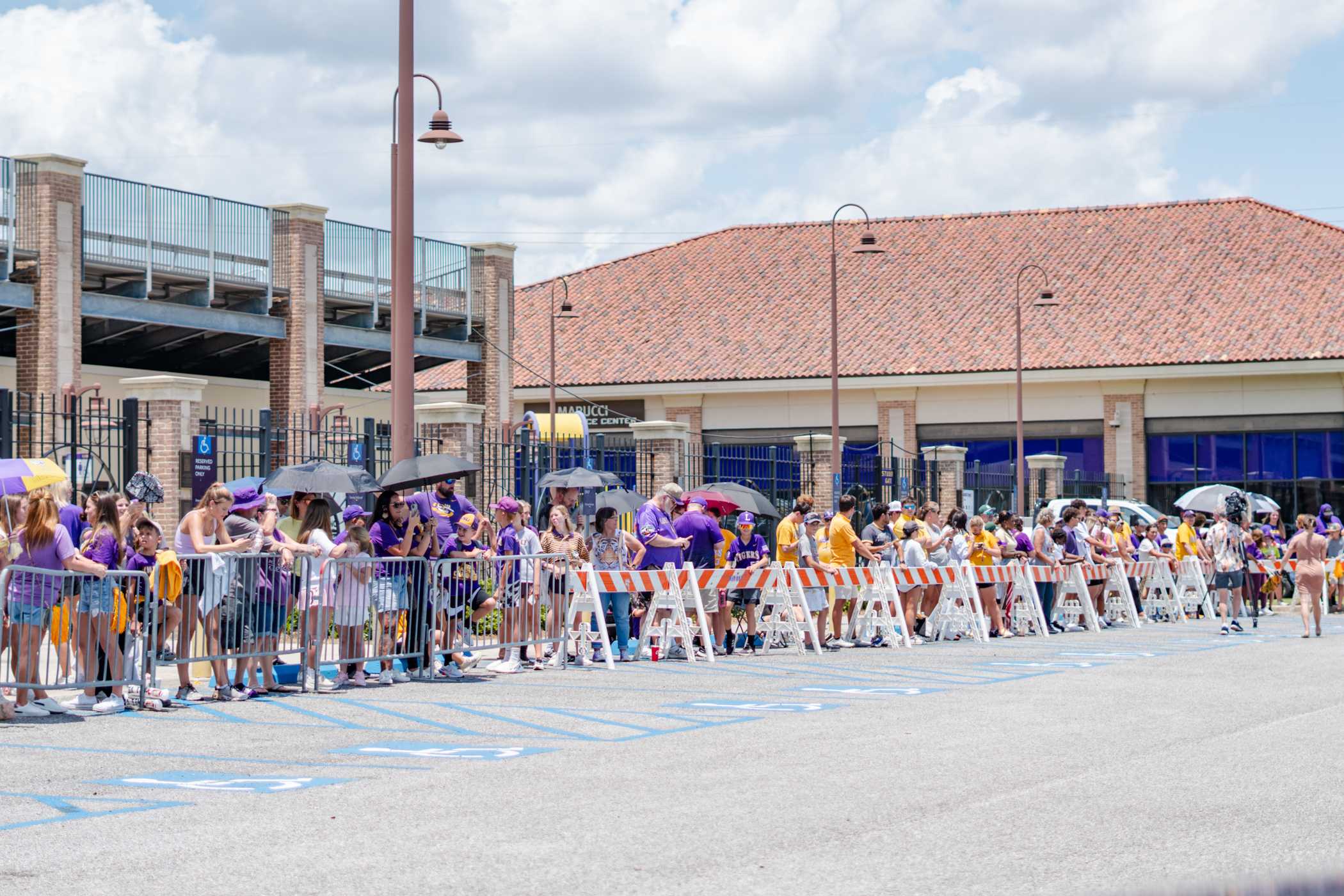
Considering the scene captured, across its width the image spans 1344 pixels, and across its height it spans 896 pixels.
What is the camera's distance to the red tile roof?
46.4 m

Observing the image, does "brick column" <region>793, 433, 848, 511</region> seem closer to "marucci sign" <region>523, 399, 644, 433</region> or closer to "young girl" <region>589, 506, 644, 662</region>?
"young girl" <region>589, 506, 644, 662</region>

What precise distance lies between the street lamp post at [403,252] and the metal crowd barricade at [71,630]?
370cm

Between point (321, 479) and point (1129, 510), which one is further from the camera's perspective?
point (1129, 510)

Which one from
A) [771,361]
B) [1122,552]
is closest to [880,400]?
[771,361]

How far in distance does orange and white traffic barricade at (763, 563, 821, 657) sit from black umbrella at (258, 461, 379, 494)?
200 inches

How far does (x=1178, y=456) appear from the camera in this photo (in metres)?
46.3

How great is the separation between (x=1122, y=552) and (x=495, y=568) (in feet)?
42.4

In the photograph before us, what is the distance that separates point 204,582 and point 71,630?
1.29 meters

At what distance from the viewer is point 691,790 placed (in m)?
8.86

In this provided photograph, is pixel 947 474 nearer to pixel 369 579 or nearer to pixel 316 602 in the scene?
pixel 369 579

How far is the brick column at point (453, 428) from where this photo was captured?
2388cm


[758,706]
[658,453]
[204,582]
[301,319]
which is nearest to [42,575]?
[204,582]

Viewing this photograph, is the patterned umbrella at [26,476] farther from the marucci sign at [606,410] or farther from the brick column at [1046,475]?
the marucci sign at [606,410]

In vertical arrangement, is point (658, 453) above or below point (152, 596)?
above
